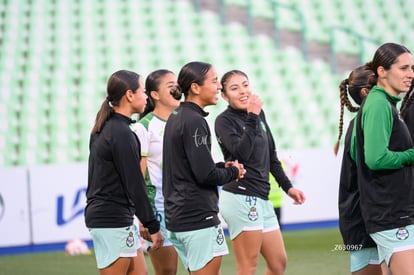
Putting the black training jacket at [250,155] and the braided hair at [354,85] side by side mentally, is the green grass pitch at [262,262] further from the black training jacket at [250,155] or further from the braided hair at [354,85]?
the braided hair at [354,85]

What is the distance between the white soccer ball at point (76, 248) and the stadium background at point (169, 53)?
3203mm

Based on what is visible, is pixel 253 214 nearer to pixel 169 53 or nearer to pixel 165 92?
pixel 165 92

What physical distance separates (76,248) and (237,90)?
6329 millimetres

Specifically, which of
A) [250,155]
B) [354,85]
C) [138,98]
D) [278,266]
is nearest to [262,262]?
[278,266]

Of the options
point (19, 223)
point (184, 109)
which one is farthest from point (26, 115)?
point (184, 109)

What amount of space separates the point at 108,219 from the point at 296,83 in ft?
42.5

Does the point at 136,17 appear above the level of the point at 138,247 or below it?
above

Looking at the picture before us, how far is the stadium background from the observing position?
15.8 metres

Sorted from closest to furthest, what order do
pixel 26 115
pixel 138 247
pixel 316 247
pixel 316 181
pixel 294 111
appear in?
1. pixel 138 247
2. pixel 316 247
3. pixel 316 181
4. pixel 26 115
5. pixel 294 111

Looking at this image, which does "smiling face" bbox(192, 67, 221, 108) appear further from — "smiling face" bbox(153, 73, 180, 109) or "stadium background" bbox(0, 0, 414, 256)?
"stadium background" bbox(0, 0, 414, 256)

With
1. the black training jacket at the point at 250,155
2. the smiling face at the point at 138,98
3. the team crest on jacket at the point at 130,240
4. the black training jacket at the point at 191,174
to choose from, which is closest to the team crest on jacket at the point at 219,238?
the black training jacket at the point at 191,174

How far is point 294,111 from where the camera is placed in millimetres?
17250

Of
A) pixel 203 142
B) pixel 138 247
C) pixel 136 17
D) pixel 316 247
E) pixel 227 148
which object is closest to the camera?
pixel 203 142

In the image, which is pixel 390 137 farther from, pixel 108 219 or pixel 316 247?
pixel 316 247
